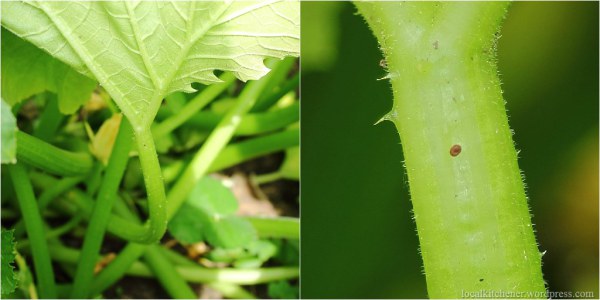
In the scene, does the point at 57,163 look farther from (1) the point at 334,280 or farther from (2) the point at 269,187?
(2) the point at 269,187

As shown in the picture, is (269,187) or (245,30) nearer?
(245,30)

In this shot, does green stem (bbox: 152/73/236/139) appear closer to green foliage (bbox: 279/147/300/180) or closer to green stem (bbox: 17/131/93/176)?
green stem (bbox: 17/131/93/176)

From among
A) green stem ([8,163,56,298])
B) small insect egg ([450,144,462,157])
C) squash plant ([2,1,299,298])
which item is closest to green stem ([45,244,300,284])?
squash plant ([2,1,299,298])

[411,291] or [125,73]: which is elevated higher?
[125,73]

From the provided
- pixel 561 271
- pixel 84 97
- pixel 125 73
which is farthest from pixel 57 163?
pixel 561 271

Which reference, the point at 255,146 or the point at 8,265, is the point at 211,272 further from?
the point at 8,265
